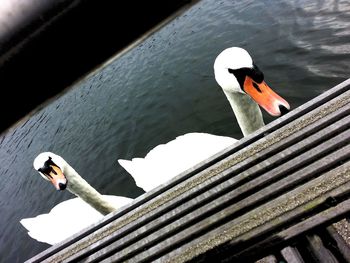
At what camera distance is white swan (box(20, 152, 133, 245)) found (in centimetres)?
589

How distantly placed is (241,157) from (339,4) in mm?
7209

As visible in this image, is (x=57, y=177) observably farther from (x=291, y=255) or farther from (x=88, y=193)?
(x=291, y=255)

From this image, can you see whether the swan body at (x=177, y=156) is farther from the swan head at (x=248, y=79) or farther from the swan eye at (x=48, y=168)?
the swan eye at (x=48, y=168)

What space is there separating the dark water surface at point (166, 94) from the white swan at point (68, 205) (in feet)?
3.86

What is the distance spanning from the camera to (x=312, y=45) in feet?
26.1

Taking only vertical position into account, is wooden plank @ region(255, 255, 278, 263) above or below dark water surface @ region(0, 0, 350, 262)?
below

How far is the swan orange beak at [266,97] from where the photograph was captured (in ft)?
13.4

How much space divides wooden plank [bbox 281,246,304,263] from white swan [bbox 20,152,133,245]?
3956mm

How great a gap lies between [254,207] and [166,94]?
7.46 m

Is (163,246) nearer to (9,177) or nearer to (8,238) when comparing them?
(8,238)

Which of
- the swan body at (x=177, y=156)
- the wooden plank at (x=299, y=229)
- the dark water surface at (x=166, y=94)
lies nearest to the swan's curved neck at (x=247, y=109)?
the swan body at (x=177, y=156)

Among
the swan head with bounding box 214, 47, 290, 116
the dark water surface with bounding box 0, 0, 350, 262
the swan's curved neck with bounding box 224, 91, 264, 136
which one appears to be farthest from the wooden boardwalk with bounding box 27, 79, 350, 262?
the dark water surface with bounding box 0, 0, 350, 262

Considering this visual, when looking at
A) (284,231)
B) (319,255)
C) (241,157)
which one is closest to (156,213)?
(241,157)

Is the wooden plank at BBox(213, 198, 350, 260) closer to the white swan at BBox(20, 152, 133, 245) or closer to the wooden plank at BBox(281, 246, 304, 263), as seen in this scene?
the wooden plank at BBox(281, 246, 304, 263)
